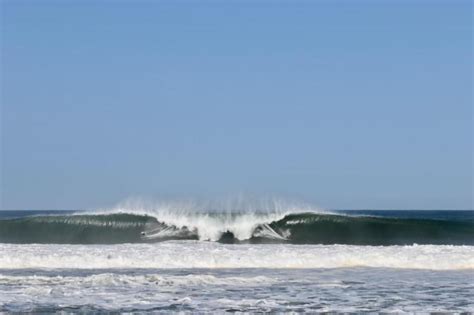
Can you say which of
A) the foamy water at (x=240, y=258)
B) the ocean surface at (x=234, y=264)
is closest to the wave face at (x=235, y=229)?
the ocean surface at (x=234, y=264)

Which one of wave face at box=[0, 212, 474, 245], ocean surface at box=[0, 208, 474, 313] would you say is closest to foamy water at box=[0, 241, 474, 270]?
ocean surface at box=[0, 208, 474, 313]

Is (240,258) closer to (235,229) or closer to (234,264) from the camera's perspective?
(234,264)

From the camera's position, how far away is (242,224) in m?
22.1

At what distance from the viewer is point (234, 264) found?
1469 cm

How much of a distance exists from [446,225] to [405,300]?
16272 mm

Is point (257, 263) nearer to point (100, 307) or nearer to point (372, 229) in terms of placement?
point (100, 307)

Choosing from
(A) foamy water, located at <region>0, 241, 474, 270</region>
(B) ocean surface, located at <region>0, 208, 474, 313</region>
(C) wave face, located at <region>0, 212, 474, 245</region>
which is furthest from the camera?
(C) wave face, located at <region>0, 212, 474, 245</region>

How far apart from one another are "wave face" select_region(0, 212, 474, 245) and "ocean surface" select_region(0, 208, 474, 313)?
1.8 inches

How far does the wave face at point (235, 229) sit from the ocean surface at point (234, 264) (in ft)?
0.15

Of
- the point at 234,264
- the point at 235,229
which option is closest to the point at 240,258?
the point at 234,264

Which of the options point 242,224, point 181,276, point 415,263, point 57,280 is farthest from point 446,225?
point 57,280

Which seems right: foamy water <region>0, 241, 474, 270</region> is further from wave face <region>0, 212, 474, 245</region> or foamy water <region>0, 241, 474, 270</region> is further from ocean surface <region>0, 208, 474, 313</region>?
wave face <region>0, 212, 474, 245</region>

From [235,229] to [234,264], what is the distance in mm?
7234

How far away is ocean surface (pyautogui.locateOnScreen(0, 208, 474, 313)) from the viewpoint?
10.0 meters
